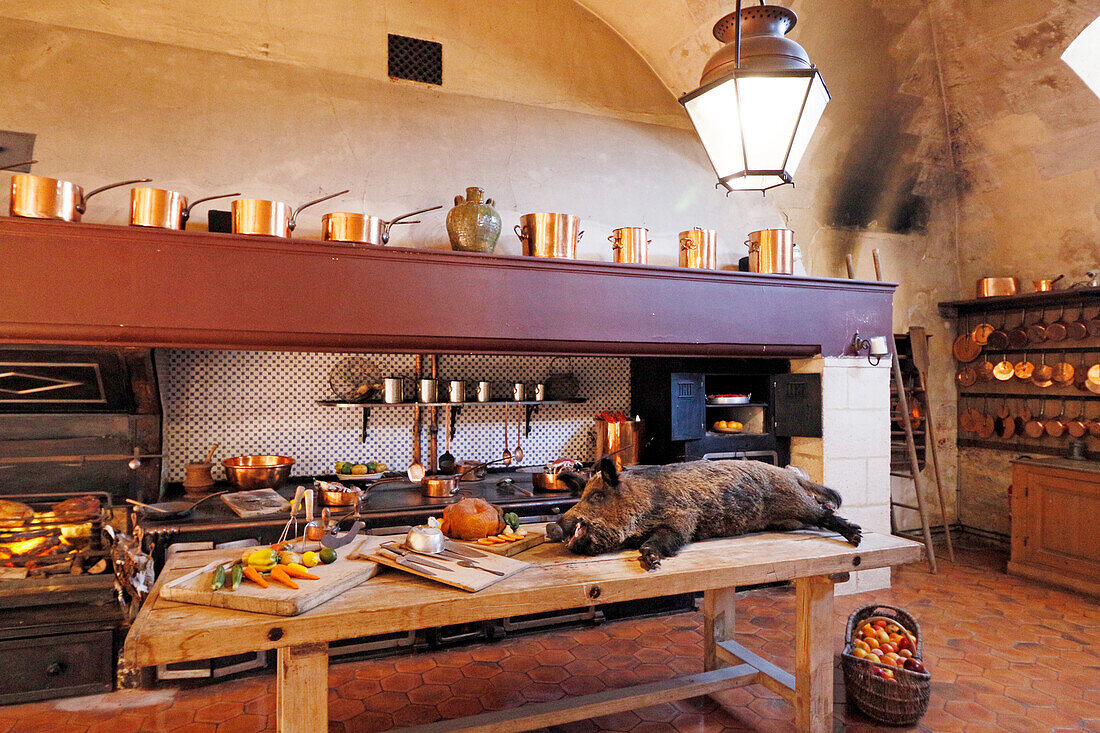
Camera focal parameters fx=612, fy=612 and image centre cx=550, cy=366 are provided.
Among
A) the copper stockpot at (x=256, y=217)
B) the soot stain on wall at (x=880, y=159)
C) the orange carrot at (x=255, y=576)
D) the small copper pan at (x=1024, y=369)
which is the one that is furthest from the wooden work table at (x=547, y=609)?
the small copper pan at (x=1024, y=369)

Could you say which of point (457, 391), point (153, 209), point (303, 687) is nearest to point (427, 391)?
point (457, 391)

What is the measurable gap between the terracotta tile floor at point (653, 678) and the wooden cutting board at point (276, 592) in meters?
1.56

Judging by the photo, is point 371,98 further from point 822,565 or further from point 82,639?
point 822,565

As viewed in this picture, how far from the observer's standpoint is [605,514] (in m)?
2.67

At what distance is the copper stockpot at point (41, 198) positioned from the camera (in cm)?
339

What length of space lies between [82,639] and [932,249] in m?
8.23

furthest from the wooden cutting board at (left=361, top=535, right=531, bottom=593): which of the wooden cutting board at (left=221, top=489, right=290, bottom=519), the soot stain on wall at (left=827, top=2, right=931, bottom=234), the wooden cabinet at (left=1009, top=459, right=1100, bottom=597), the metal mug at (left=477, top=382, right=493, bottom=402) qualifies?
the wooden cabinet at (left=1009, top=459, right=1100, bottom=597)

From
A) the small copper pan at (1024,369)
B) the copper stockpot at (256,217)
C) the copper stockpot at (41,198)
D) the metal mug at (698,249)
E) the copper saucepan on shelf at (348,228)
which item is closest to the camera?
the copper stockpot at (41,198)

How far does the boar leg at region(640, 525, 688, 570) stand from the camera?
2457 mm

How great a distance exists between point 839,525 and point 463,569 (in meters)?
1.84

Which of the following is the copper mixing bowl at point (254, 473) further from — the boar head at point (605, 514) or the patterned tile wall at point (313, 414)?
the boar head at point (605, 514)

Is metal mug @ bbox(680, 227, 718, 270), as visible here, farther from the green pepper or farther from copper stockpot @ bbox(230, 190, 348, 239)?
the green pepper

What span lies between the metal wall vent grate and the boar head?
12.3 feet

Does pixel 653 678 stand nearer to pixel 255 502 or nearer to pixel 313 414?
pixel 255 502
